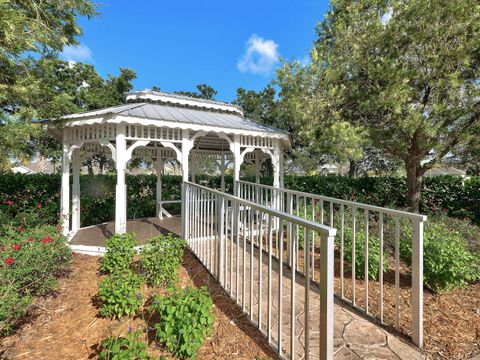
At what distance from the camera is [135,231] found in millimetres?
6191

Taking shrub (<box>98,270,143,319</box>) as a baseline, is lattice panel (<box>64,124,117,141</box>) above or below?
above

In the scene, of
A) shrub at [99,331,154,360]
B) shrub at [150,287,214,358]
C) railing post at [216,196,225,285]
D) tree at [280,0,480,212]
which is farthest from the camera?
tree at [280,0,480,212]

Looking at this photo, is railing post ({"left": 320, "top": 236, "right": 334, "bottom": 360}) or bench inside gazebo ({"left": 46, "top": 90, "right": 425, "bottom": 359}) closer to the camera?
railing post ({"left": 320, "top": 236, "right": 334, "bottom": 360})

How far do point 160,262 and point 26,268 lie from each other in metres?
1.68

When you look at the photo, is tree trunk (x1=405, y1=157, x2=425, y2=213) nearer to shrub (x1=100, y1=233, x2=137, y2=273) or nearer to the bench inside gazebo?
the bench inside gazebo

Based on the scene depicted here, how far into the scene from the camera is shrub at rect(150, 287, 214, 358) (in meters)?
2.28

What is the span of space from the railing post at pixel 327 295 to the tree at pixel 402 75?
5686 millimetres

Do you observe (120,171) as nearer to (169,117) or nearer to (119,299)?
(169,117)

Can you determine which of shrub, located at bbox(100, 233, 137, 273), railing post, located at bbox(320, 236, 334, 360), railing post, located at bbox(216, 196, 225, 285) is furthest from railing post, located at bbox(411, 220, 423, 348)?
shrub, located at bbox(100, 233, 137, 273)

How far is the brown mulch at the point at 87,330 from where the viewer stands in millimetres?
2490

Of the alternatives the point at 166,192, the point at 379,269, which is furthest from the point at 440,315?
the point at 166,192

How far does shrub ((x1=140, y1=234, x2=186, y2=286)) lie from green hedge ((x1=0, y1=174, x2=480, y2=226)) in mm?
3592

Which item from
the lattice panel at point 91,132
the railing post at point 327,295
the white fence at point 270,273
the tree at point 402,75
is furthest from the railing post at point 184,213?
the tree at point 402,75

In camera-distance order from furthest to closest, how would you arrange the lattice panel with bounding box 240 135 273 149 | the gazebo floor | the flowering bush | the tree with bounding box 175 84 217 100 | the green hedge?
the tree with bounding box 175 84 217 100 → the green hedge → the lattice panel with bounding box 240 135 273 149 → the gazebo floor → the flowering bush
